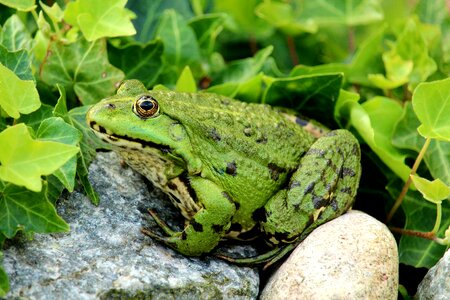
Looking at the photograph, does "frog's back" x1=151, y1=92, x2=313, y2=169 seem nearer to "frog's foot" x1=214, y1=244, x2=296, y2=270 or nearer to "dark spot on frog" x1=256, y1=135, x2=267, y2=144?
"dark spot on frog" x1=256, y1=135, x2=267, y2=144

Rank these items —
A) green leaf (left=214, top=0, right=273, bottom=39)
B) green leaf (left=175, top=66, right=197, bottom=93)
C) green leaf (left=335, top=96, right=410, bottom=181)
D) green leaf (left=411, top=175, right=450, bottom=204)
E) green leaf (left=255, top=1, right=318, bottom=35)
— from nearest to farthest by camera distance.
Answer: green leaf (left=411, top=175, right=450, bottom=204)
green leaf (left=335, top=96, right=410, bottom=181)
green leaf (left=175, top=66, right=197, bottom=93)
green leaf (left=255, top=1, right=318, bottom=35)
green leaf (left=214, top=0, right=273, bottom=39)

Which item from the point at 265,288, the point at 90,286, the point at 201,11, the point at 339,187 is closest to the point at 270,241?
the point at 265,288

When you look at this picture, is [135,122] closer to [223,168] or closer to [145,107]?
[145,107]

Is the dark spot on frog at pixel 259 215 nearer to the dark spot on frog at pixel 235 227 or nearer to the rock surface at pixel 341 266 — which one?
the dark spot on frog at pixel 235 227

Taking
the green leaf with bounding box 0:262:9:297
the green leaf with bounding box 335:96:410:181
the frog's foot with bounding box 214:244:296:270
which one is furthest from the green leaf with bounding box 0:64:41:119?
the green leaf with bounding box 335:96:410:181

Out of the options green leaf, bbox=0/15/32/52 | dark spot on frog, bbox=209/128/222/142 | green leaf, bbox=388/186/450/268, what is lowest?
green leaf, bbox=388/186/450/268

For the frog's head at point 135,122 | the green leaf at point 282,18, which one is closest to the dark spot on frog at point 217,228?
the frog's head at point 135,122
